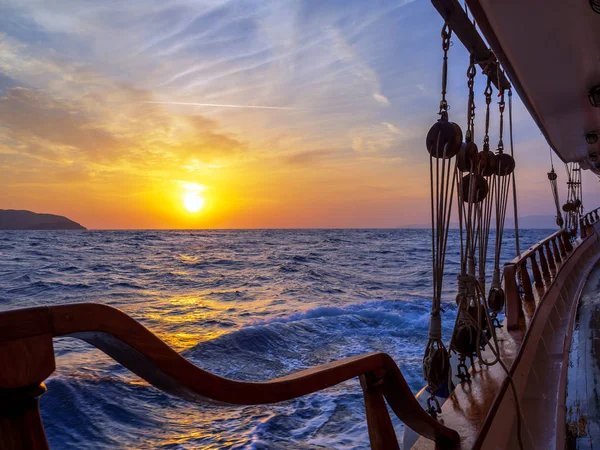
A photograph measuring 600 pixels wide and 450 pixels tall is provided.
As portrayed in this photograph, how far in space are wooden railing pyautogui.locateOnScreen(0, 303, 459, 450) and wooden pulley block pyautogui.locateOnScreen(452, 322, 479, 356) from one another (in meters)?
1.43

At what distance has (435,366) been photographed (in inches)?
79.3

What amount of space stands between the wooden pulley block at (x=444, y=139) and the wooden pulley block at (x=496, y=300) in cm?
176

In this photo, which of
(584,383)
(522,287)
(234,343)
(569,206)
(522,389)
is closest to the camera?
(522,389)

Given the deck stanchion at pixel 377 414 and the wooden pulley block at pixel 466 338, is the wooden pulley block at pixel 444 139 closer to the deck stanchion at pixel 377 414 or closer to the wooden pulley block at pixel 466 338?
the wooden pulley block at pixel 466 338

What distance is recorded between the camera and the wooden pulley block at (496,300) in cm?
339

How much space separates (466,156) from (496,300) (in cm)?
155

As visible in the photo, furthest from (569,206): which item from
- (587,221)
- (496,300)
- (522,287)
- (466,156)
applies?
(466,156)

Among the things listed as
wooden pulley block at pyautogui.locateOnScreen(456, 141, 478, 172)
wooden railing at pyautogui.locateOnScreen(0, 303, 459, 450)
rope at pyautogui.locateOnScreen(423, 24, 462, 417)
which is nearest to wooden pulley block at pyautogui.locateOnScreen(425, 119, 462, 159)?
rope at pyautogui.locateOnScreen(423, 24, 462, 417)

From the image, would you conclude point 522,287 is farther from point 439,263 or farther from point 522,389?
point 439,263

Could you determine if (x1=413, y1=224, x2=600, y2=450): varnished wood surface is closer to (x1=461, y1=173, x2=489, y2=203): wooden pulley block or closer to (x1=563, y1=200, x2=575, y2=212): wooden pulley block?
(x1=461, y1=173, x2=489, y2=203): wooden pulley block

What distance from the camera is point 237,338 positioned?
883 centimetres

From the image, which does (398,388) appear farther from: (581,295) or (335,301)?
(335,301)

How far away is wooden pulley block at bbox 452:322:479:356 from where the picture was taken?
7.59 feet

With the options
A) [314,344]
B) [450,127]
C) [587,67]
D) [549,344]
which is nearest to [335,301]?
[314,344]
